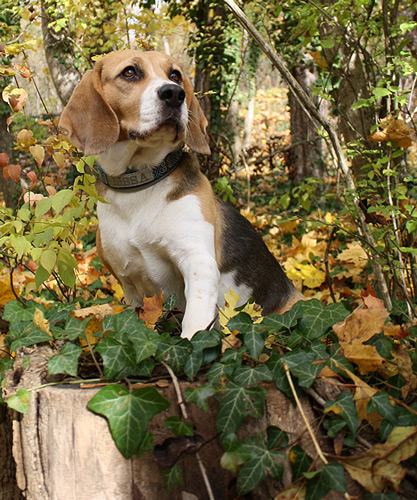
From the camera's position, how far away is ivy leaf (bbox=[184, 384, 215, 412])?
1318mm

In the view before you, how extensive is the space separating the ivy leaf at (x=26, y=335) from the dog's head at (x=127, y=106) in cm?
98

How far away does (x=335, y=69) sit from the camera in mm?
3266

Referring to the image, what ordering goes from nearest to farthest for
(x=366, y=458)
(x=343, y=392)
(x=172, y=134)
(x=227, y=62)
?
(x=366, y=458) < (x=343, y=392) < (x=172, y=134) < (x=227, y=62)

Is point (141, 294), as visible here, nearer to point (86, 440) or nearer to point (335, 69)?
point (86, 440)

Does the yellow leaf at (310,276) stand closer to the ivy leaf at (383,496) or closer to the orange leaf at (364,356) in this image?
the orange leaf at (364,356)

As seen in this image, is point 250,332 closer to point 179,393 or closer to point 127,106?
point 179,393

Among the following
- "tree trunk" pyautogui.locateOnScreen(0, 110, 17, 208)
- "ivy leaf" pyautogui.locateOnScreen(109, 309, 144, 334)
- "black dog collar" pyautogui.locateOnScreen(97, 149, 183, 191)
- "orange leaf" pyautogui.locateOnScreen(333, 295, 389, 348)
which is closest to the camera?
"orange leaf" pyautogui.locateOnScreen(333, 295, 389, 348)

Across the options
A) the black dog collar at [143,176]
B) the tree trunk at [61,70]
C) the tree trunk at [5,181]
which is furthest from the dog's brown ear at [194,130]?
the tree trunk at [5,181]

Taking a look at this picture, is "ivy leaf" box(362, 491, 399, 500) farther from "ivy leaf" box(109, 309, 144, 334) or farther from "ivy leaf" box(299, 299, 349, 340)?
"ivy leaf" box(109, 309, 144, 334)

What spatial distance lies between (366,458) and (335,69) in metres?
2.68

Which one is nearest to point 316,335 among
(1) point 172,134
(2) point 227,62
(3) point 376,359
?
(3) point 376,359

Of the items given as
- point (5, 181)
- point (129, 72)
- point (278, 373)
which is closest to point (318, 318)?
point (278, 373)

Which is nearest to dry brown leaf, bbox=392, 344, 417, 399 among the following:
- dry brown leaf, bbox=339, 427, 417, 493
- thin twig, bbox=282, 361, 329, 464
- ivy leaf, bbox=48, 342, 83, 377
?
dry brown leaf, bbox=339, 427, 417, 493

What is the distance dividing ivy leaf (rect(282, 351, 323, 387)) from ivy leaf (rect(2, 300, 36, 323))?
3.21ft
